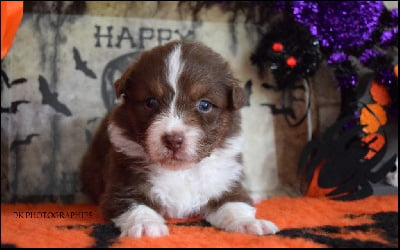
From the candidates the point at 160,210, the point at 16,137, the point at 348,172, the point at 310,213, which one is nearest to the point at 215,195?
the point at 160,210

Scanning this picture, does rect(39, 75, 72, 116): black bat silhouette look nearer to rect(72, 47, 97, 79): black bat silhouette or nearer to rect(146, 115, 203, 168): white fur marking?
rect(72, 47, 97, 79): black bat silhouette

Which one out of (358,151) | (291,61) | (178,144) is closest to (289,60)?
(291,61)

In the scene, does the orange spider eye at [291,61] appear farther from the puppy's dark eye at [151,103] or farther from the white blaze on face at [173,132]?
the puppy's dark eye at [151,103]

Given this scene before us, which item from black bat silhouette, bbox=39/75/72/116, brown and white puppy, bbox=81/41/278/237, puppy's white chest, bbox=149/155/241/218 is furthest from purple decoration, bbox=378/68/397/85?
black bat silhouette, bbox=39/75/72/116

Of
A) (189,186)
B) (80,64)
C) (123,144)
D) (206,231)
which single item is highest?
(80,64)

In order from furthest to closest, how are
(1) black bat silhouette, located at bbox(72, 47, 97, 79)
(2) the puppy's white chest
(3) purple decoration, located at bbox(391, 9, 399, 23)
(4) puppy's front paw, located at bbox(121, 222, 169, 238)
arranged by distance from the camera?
(1) black bat silhouette, located at bbox(72, 47, 97, 79) → (3) purple decoration, located at bbox(391, 9, 399, 23) → (2) the puppy's white chest → (4) puppy's front paw, located at bbox(121, 222, 169, 238)

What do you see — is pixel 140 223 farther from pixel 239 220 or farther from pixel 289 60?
pixel 289 60

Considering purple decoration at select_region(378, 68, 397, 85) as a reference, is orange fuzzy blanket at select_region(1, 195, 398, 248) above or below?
below

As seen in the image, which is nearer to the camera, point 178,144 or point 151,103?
point 178,144
